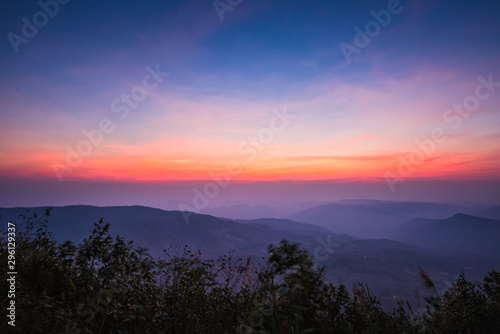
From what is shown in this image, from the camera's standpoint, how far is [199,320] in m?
5.52

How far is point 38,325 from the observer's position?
4.05 m

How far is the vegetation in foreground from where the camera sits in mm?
4559

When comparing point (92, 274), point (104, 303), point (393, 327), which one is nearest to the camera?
point (104, 303)

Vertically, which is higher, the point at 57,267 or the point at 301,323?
the point at 57,267

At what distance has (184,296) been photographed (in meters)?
5.97

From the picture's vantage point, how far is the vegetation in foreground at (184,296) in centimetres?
456

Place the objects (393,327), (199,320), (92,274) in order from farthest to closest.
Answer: (393,327)
(92,274)
(199,320)

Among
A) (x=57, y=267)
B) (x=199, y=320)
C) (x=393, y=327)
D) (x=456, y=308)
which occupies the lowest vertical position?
(x=393, y=327)

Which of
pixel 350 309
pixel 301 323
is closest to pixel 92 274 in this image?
pixel 301 323

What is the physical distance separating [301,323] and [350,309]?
300cm

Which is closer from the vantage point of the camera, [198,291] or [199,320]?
[199,320]

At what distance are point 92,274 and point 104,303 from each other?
4.91ft

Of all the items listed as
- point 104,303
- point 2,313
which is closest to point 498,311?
point 104,303

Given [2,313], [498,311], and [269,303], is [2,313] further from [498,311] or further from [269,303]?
[498,311]
